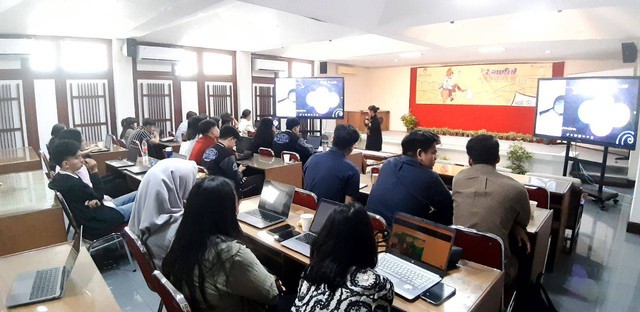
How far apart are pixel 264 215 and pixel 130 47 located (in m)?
5.55

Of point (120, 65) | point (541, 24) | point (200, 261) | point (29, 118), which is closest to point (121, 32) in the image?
point (120, 65)

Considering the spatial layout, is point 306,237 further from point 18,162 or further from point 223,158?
point 18,162

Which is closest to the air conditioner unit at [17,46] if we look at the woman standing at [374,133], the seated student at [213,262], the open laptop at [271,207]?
the open laptop at [271,207]

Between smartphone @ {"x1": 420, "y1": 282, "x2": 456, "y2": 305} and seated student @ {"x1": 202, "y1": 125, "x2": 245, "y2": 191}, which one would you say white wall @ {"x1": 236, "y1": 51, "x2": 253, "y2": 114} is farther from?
smartphone @ {"x1": 420, "y1": 282, "x2": 456, "y2": 305}

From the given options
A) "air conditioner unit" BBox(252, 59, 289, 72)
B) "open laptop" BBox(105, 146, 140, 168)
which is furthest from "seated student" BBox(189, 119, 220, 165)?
"air conditioner unit" BBox(252, 59, 289, 72)

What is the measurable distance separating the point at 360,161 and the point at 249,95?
4.43 m

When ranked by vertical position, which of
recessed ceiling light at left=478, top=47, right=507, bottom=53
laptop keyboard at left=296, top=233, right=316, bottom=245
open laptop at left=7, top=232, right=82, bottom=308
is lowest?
open laptop at left=7, top=232, right=82, bottom=308

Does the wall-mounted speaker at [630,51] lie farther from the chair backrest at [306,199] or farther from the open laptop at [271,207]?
the open laptop at [271,207]

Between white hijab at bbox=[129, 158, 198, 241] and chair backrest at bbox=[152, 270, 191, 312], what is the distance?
0.85 m

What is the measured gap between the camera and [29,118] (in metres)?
6.06

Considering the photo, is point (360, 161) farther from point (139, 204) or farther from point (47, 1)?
point (47, 1)

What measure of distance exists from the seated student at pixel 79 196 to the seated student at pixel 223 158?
0.88 metres

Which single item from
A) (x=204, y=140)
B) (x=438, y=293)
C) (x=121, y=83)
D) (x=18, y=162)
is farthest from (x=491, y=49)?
(x=18, y=162)

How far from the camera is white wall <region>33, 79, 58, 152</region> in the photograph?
240 inches
